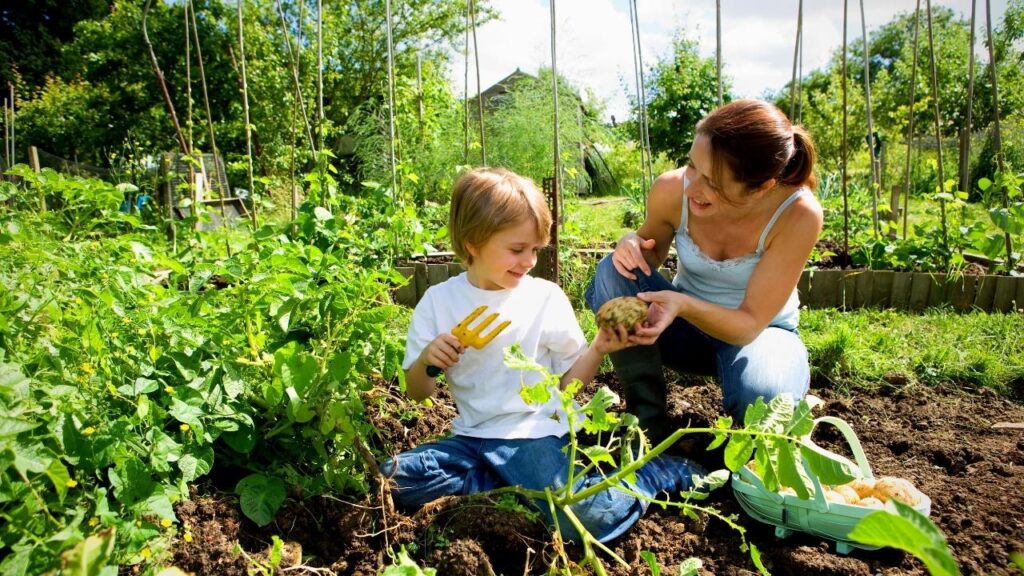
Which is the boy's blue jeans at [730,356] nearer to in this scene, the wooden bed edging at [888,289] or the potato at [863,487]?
the potato at [863,487]

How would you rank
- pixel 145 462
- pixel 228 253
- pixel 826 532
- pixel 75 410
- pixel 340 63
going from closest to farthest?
pixel 75 410, pixel 145 462, pixel 826 532, pixel 228 253, pixel 340 63

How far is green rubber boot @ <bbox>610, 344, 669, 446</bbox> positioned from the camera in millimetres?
2031

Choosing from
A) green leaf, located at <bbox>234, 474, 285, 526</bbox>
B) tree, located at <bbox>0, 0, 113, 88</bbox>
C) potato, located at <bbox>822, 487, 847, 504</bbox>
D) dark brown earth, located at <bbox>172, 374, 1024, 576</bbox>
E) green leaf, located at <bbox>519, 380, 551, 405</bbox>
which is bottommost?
dark brown earth, located at <bbox>172, 374, 1024, 576</bbox>

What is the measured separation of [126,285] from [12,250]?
1.17 feet

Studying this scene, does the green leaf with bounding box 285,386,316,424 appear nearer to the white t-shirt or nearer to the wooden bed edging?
the white t-shirt

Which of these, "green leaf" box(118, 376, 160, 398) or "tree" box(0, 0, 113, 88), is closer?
"green leaf" box(118, 376, 160, 398)

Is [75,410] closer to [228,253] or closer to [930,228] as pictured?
[228,253]

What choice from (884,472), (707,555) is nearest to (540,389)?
(707,555)

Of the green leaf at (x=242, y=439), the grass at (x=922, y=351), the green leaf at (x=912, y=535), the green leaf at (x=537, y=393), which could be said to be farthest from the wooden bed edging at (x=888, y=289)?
the green leaf at (x=912, y=535)

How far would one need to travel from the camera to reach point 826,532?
1.47m

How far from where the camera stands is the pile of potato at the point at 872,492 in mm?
1429

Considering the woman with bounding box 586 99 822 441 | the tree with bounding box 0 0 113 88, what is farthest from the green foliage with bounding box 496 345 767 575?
the tree with bounding box 0 0 113 88

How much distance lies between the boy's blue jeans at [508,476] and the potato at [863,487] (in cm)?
43

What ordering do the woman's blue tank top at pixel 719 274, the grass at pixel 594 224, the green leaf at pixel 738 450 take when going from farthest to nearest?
the grass at pixel 594 224 → the woman's blue tank top at pixel 719 274 → the green leaf at pixel 738 450
